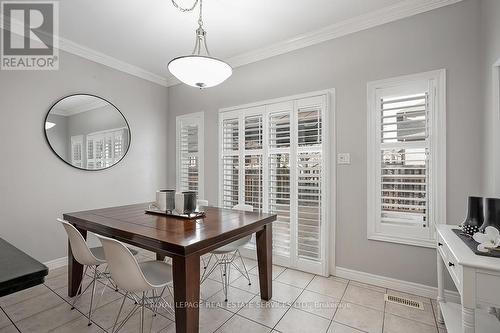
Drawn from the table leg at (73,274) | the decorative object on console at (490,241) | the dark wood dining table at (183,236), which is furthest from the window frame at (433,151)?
the table leg at (73,274)

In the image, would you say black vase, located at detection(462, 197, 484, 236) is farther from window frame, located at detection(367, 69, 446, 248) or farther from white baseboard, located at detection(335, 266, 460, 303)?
white baseboard, located at detection(335, 266, 460, 303)

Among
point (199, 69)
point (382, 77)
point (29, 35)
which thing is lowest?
point (199, 69)

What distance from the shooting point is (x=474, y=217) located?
66.2 inches

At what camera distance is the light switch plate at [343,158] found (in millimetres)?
2660

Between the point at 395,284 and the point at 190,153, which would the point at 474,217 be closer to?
the point at 395,284

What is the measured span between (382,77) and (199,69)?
6.00 feet

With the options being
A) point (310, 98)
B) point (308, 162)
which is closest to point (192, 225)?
point (308, 162)

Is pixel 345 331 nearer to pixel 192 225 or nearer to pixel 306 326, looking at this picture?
pixel 306 326

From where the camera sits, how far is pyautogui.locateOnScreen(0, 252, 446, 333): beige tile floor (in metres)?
1.87

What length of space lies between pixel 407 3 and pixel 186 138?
3285mm

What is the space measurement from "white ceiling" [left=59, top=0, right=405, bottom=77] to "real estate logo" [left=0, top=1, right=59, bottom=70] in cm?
13

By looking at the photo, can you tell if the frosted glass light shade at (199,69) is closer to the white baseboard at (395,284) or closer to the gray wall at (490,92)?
the gray wall at (490,92)

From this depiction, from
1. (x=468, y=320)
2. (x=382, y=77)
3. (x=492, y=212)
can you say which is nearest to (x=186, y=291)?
(x=468, y=320)

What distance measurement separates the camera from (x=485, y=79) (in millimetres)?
1991
